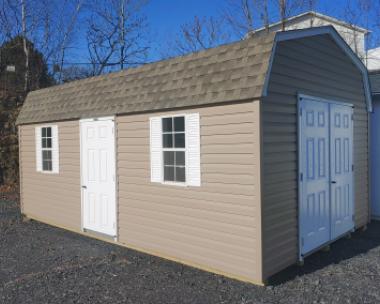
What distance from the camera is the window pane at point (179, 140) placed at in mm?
5632

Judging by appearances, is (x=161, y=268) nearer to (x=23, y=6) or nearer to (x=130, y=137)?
(x=130, y=137)

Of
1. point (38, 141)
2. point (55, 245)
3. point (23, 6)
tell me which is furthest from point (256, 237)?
point (23, 6)

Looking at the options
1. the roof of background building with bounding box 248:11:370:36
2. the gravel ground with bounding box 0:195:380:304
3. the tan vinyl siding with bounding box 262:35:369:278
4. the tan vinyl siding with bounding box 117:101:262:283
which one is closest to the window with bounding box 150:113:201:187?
the tan vinyl siding with bounding box 117:101:262:283

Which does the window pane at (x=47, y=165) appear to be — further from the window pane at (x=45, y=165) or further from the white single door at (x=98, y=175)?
the white single door at (x=98, y=175)

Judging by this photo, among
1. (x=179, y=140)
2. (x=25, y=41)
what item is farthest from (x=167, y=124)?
(x=25, y=41)

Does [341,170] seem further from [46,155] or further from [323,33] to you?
[46,155]

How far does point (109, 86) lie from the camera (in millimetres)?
7098

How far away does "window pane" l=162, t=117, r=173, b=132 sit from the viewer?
19.0 ft

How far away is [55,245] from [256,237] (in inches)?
154

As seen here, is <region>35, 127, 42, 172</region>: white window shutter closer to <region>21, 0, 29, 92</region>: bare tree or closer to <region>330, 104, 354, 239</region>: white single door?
<region>330, 104, 354, 239</region>: white single door

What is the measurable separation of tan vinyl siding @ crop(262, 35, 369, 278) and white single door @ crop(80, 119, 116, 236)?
3.03 m

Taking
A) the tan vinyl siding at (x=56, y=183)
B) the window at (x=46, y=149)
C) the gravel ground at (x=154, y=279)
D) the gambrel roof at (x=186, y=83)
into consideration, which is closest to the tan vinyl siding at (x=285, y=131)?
the gambrel roof at (x=186, y=83)

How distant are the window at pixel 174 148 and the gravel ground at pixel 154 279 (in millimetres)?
1301

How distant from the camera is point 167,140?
5875 millimetres
